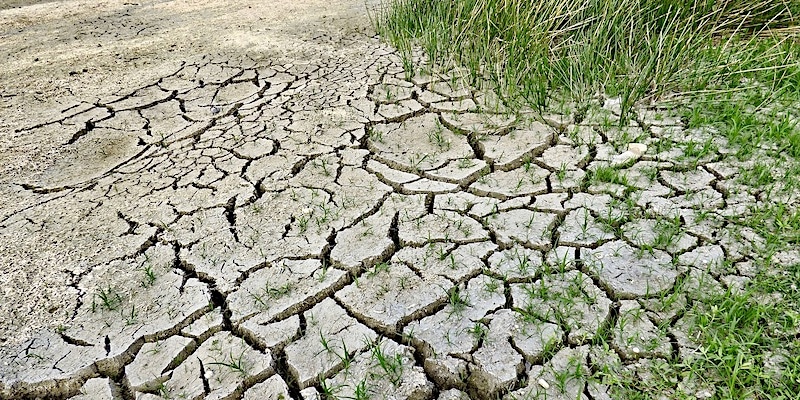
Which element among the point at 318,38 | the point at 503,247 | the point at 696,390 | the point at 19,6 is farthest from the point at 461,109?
the point at 19,6

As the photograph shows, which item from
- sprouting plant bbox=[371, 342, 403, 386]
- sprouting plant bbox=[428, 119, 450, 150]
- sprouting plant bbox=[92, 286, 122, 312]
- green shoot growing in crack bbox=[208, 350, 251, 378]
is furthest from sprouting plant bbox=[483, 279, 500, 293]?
sprouting plant bbox=[92, 286, 122, 312]

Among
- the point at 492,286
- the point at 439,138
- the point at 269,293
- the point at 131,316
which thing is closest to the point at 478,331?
the point at 492,286

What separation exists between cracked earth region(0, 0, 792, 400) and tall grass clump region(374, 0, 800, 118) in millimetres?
180

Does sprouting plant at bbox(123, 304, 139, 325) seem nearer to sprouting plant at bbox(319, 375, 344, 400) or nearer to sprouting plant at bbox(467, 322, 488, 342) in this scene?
sprouting plant at bbox(319, 375, 344, 400)

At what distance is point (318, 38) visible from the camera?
14.0 feet

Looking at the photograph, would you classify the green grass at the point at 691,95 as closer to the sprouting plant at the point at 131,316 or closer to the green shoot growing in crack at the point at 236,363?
the green shoot growing in crack at the point at 236,363

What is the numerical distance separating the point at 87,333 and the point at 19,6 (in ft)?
15.4

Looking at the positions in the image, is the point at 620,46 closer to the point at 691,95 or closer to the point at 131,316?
the point at 691,95

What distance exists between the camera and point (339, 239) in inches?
89.1

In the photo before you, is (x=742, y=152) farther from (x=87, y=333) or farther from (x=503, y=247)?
(x=87, y=333)

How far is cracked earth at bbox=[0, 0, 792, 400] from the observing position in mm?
1757

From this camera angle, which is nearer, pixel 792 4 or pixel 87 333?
pixel 87 333

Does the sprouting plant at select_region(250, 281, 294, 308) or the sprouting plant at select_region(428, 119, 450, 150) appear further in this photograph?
the sprouting plant at select_region(428, 119, 450, 150)

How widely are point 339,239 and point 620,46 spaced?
1797 millimetres
